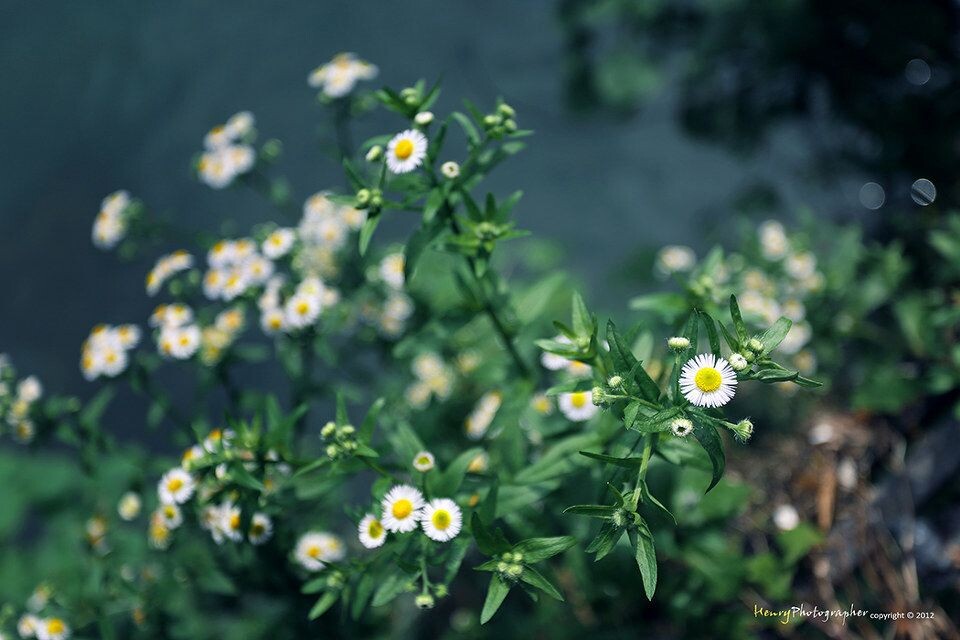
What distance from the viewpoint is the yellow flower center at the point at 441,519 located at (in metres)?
1.76

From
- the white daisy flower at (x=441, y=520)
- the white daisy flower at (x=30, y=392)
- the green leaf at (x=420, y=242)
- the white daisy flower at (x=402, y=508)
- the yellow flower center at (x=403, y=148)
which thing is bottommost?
the white daisy flower at (x=441, y=520)

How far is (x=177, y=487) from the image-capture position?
2.11 meters

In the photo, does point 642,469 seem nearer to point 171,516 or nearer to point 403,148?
point 403,148

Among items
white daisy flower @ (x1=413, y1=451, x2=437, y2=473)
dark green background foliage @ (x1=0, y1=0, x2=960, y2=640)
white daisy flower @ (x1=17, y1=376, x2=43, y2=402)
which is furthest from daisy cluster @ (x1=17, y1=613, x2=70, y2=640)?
white daisy flower @ (x1=413, y1=451, x2=437, y2=473)

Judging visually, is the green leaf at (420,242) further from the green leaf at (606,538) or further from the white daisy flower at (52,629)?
the white daisy flower at (52,629)

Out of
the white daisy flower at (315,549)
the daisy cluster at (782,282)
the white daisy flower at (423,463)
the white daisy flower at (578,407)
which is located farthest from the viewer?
the daisy cluster at (782,282)

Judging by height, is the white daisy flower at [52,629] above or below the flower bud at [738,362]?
below

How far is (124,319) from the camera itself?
14.5 feet

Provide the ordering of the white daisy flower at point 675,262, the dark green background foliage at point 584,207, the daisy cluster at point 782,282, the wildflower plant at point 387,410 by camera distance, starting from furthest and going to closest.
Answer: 1. the white daisy flower at point 675,262
2. the daisy cluster at point 782,282
3. the dark green background foliage at point 584,207
4. the wildflower plant at point 387,410

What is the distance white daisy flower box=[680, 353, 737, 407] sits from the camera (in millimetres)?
1482

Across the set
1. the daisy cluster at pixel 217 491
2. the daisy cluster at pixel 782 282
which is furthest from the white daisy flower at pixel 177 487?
the daisy cluster at pixel 782 282

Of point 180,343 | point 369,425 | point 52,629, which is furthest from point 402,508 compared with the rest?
point 52,629

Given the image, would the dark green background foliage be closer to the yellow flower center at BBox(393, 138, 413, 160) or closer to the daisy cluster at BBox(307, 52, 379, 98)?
the daisy cluster at BBox(307, 52, 379, 98)

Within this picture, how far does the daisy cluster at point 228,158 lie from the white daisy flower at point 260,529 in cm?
112
